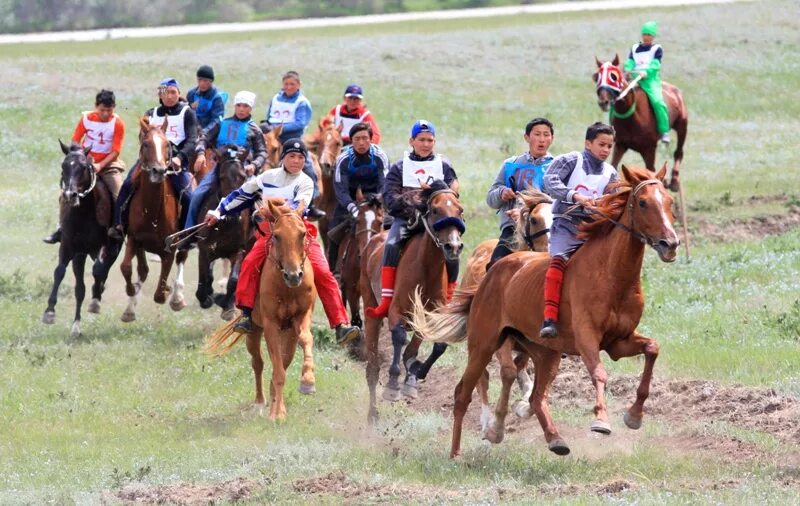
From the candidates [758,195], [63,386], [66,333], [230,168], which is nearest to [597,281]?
[63,386]

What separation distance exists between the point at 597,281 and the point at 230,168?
912 centimetres

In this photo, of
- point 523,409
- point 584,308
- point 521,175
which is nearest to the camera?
point 584,308

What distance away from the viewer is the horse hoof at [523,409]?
13320 millimetres

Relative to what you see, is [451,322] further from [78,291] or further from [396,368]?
[78,291]

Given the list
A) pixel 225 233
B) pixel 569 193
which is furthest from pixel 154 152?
pixel 569 193

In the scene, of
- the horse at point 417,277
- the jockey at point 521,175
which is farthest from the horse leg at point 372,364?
the jockey at point 521,175

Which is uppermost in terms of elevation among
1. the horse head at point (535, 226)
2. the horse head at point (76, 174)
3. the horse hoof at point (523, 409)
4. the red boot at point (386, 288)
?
the horse head at point (535, 226)

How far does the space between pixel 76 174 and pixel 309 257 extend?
5925mm

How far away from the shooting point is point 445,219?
44.3 feet

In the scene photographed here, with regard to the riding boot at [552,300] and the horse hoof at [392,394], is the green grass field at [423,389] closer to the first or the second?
the horse hoof at [392,394]

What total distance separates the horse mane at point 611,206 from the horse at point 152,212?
867 centimetres

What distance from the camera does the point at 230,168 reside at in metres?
19.4

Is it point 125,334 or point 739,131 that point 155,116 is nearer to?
point 125,334

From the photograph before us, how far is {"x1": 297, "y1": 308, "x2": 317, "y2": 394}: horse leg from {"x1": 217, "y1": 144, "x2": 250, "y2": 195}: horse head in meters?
4.95
